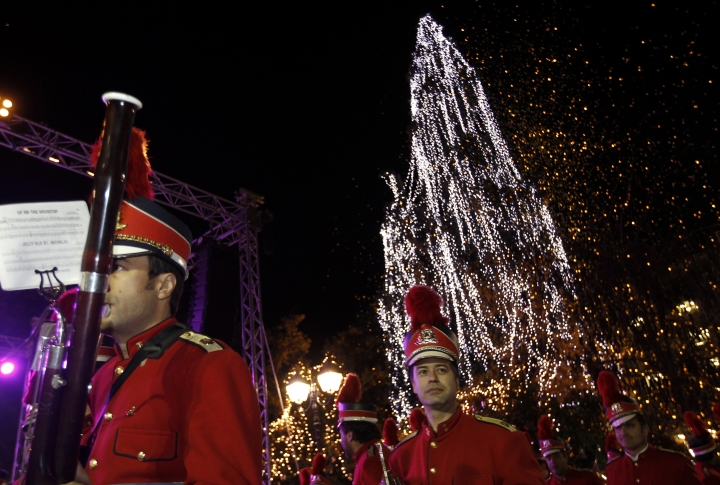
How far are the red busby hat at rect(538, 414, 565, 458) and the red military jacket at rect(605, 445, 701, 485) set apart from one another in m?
1.99

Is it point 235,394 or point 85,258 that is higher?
point 85,258

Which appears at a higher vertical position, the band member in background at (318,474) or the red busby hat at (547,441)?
the red busby hat at (547,441)

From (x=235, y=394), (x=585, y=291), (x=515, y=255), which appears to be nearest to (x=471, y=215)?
(x=515, y=255)

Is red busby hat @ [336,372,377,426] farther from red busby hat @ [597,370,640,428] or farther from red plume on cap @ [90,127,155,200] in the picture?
red plume on cap @ [90,127,155,200]

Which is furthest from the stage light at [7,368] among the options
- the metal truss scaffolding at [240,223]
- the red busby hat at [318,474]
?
the red busby hat at [318,474]

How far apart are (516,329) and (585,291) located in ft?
10.7

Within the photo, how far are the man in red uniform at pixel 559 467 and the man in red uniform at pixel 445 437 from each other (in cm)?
434

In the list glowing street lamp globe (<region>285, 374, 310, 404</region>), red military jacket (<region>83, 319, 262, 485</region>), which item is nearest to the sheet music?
red military jacket (<region>83, 319, 262, 485</region>)

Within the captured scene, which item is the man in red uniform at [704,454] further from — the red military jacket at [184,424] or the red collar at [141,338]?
the red collar at [141,338]

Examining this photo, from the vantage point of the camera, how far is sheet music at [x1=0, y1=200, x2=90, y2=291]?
71.3 inches

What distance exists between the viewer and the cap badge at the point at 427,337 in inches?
145

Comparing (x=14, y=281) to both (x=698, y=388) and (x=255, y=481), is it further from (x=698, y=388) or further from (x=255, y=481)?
(x=698, y=388)

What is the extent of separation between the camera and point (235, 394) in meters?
1.78

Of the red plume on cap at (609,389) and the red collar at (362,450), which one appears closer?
the red collar at (362,450)
